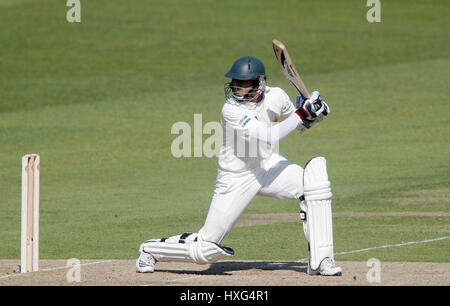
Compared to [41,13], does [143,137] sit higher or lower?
lower

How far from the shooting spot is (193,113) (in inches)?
940

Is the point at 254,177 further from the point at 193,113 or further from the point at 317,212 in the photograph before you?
the point at 193,113

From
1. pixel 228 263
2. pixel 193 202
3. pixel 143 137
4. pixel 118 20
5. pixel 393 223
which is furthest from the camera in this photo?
pixel 118 20

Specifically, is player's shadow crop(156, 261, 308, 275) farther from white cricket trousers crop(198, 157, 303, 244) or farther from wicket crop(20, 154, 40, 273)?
wicket crop(20, 154, 40, 273)

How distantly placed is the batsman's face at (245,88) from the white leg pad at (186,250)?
1465 mm

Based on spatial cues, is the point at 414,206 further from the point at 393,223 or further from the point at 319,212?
the point at 319,212

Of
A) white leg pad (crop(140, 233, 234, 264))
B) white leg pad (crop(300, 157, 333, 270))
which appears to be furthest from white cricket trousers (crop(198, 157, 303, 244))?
white leg pad (crop(300, 157, 333, 270))

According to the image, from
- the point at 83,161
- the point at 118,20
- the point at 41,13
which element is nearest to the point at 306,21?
the point at 118,20

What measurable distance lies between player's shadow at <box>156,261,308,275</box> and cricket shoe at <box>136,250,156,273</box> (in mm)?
386

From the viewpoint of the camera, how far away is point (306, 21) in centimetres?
3616

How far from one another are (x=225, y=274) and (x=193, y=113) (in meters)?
14.6

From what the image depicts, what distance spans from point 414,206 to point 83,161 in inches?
308

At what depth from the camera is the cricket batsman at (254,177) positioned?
898cm

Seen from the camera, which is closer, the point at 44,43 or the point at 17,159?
the point at 17,159
